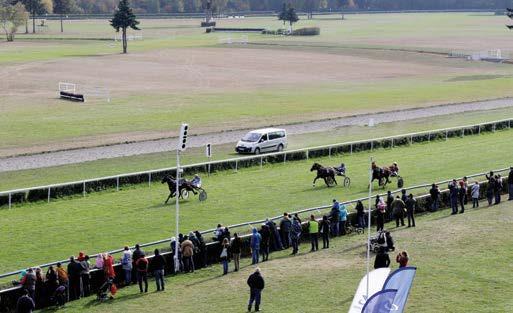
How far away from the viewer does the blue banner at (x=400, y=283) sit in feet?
41.3

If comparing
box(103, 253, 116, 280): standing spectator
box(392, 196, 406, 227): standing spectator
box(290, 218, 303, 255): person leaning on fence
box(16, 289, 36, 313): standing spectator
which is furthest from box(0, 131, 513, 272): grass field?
box(16, 289, 36, 313): standing spectator

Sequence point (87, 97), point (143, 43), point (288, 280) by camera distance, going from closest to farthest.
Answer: point (288, 280), point (87, 97), point (143, 43)

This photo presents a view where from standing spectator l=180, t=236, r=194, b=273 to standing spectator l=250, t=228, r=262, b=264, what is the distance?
5.23 ft

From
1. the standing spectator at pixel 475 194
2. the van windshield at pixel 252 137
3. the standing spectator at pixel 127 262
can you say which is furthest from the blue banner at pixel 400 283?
the van windshield at pixel 252 137

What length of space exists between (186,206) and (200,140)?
15694mm

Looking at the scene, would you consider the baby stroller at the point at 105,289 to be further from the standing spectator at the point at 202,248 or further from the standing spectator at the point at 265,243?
the standing spectator at the point at 265,243

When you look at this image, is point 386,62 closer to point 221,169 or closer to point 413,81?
point 413,81

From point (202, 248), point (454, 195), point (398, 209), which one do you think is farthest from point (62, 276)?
point (454, 195)

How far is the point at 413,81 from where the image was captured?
77188mm

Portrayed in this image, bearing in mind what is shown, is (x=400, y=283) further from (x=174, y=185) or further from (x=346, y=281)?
(x=174, y=185)

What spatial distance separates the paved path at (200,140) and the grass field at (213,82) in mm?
1829

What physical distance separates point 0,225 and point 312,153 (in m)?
15.7

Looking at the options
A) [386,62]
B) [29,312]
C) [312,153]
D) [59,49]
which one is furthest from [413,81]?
[29,312]

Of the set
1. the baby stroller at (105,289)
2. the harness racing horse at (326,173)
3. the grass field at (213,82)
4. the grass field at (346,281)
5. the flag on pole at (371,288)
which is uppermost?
the flag on pole at (371,288)
